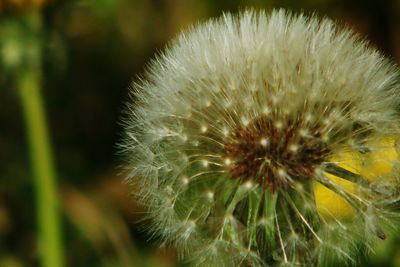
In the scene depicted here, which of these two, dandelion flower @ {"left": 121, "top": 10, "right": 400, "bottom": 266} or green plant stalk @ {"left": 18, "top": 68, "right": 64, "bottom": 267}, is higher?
dandelion flower @ {"left": 121, "top": 10, "right": 400, "bottom": 266}

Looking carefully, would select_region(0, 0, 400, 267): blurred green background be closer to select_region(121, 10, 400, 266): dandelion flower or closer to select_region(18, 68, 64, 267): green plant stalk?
select_region(18, 68, 64, 267): green plant stalk

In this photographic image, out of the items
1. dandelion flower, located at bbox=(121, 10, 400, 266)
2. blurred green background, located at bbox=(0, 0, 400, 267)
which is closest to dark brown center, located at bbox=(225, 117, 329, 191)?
dandelion flower, located at bbox=(121, 10, 400, 266)

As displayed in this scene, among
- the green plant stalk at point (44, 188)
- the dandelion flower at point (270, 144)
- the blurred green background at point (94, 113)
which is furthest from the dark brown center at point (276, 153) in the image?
the blurred green background at point (94, 113)

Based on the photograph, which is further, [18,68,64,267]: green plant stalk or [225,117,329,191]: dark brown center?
[18,68,64,267]: green plant stalk

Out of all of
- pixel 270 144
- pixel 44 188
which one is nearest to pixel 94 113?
pixel 44 188

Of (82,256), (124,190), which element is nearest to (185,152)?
(82,256)

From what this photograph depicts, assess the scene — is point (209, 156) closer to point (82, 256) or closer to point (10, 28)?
point (10, 28)
